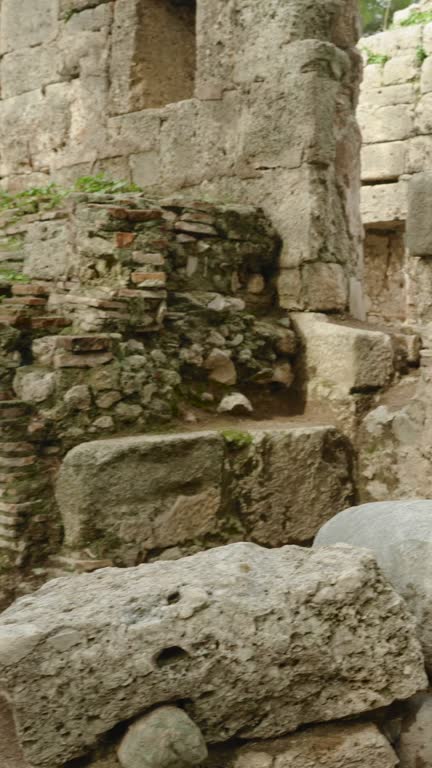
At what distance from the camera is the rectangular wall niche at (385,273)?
10.2 m

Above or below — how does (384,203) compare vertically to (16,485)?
above

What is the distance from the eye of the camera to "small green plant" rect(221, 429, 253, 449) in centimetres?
431

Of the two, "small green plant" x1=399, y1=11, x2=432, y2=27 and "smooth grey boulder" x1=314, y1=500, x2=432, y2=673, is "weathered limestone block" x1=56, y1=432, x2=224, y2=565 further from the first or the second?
"small green plant" x1=399, y1=11, x2=432, y2=27

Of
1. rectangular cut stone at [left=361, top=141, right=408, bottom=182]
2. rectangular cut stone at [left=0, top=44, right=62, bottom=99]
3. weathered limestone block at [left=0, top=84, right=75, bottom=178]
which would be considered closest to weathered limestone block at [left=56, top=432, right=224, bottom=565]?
weathered limestone block at [left=0, top=84, right=75, bottom=178]

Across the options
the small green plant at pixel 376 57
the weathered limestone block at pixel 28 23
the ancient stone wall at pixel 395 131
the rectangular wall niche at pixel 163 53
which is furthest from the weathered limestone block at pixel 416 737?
the small green plant at pixel 376 57

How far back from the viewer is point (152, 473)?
13.2 ft

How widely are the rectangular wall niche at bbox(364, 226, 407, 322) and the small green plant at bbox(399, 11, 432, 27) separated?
7.52 ft

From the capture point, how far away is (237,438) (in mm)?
A: 4336

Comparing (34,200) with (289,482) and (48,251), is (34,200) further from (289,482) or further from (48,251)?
A: (289,482)

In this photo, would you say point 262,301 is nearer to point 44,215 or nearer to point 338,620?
point 44,215

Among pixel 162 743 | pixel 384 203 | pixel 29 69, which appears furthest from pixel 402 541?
pixel 384 203

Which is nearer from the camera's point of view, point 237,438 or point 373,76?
point 237,438

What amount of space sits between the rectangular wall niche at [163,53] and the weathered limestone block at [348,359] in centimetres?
234

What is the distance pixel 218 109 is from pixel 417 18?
5.41 m
